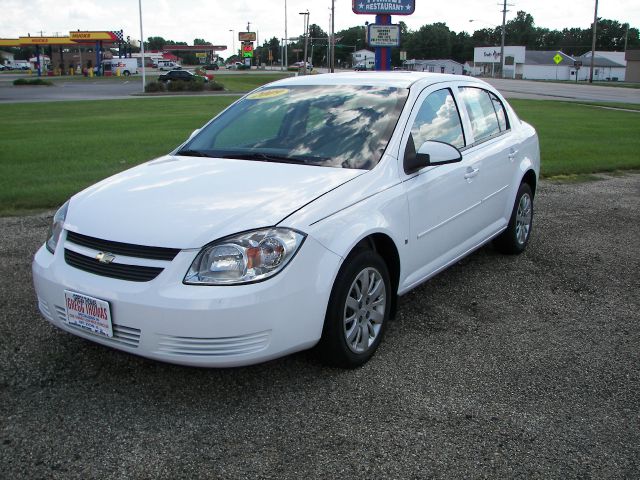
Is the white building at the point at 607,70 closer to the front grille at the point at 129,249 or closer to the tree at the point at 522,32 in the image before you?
the tree at the point at 522,32

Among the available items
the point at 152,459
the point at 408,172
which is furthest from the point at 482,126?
the point at 152,459

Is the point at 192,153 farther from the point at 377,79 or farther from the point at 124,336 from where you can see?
the point at 124,336

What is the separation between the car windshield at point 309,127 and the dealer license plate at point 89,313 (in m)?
1.43

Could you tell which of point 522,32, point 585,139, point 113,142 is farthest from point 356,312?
point 522,32

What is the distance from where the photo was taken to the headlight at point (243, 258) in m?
3.12

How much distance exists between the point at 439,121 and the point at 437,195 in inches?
24.4

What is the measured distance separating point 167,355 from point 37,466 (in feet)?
2.35

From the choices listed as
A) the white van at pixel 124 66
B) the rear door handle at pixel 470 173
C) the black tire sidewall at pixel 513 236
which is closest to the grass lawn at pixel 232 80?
the white van at pixel 124 66

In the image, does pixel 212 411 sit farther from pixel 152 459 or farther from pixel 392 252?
pixel 392 252

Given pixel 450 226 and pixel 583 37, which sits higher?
pixel 583 37

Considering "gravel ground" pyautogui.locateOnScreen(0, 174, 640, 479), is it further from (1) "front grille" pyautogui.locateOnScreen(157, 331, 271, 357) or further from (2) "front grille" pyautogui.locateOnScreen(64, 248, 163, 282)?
(2) "front grille" pyautogui.locateOnScreen(64, 248, 163, 282)

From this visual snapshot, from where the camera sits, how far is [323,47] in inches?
5315

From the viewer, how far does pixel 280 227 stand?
3230 mm

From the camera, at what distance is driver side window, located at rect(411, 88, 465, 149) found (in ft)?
14.4
